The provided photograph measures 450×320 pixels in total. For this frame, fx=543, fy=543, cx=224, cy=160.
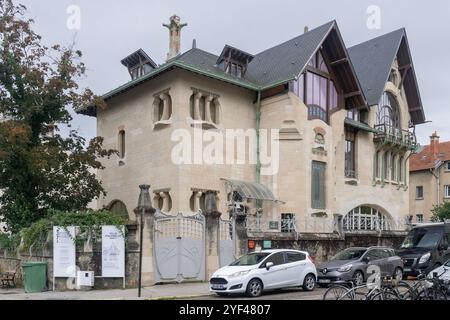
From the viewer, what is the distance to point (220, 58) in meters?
31.3

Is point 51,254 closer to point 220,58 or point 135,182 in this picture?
point 135,182

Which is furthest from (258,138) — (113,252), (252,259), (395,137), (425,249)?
(113,252)

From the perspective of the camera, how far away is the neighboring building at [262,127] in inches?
1116

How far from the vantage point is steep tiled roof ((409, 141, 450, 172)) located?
5872 cm

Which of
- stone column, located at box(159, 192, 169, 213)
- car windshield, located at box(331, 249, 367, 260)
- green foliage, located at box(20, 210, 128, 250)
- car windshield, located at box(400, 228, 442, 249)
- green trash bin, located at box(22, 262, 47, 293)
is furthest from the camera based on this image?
stone column, located at box(159, 192, 169, 213)

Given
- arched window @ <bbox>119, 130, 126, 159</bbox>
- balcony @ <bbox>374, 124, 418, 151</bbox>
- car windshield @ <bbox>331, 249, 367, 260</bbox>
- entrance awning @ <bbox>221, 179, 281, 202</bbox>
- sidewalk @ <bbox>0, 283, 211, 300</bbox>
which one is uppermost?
balcony @ <bbox>374, 124, 418, 151</bbox>

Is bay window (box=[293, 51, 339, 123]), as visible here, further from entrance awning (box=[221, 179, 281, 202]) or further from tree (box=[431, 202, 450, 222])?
tree (box=[431, 202, 450, 222])

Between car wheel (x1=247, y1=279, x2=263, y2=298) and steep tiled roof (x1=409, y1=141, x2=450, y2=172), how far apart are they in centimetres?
4620

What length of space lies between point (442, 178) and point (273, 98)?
3439cm

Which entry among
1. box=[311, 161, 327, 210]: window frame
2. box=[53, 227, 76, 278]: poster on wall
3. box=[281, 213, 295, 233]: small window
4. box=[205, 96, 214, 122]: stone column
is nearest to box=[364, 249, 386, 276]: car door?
box=[281, 213, 295, 233]: small window

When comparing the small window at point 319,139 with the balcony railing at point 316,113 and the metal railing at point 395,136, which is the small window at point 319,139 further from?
the metal railing at point 395,136

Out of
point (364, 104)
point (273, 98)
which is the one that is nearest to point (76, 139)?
point (273, 98)

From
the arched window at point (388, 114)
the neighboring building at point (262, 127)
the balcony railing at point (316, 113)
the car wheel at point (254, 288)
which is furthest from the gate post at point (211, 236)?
the arched window at point (388, 114)

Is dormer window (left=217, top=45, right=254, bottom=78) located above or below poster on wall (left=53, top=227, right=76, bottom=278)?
above
